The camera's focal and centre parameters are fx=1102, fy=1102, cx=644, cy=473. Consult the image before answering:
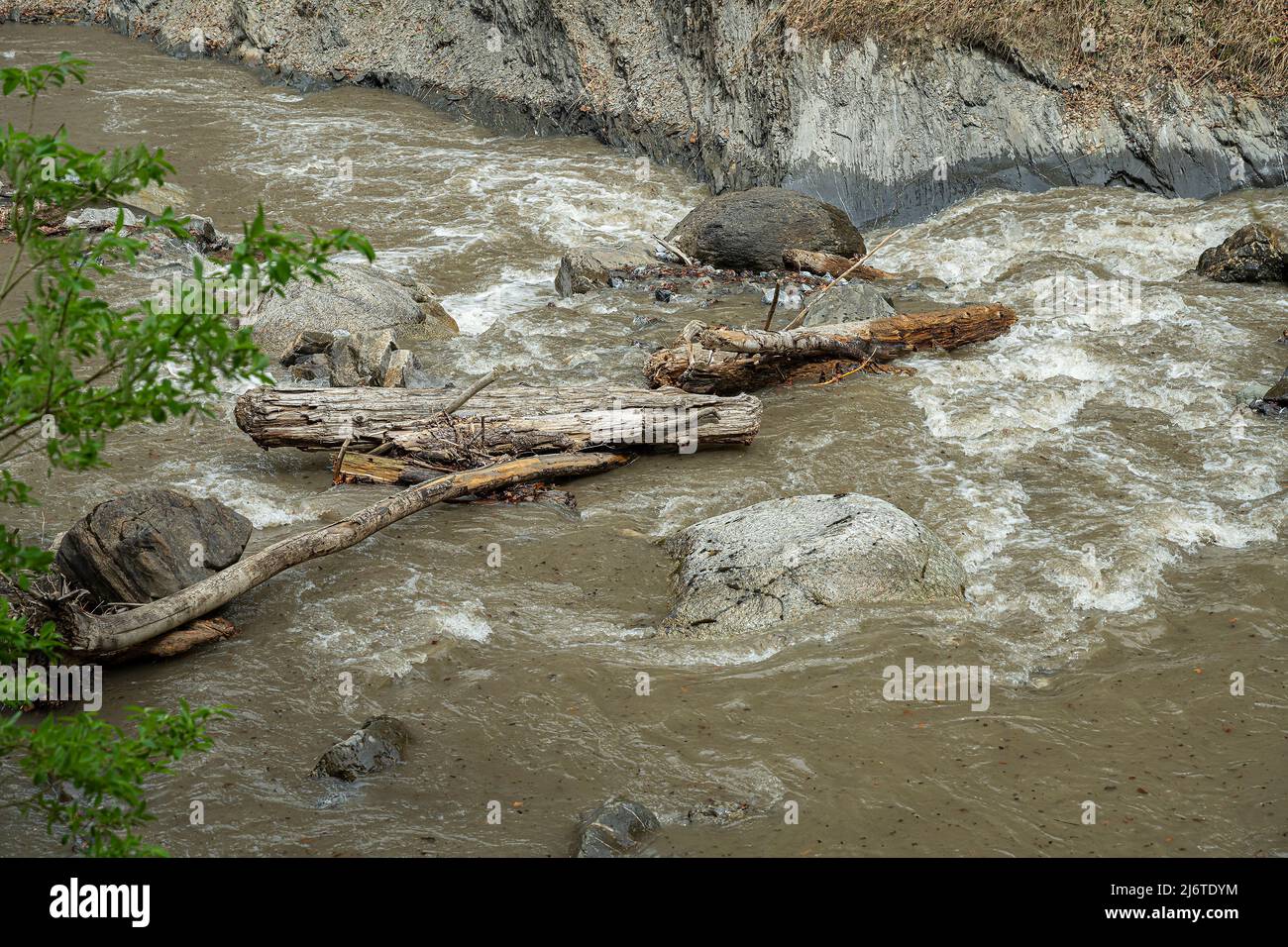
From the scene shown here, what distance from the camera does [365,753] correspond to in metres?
5.28

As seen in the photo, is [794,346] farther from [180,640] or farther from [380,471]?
[180,640]

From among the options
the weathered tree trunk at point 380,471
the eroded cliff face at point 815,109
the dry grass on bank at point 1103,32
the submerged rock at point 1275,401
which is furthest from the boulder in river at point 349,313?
the dry grass on bank at point 1103,32

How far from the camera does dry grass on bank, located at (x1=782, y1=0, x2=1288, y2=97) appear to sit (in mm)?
14477

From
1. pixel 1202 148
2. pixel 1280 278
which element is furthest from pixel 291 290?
pixel 1202 148

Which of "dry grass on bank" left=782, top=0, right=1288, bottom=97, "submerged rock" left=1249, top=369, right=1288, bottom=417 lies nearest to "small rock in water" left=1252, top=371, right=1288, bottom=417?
"submerged rock" left=1249, top=369, right=1288, bottom=417

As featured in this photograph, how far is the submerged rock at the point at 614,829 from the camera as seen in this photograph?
4.69m

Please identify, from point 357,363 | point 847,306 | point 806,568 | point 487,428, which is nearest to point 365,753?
point 806,568

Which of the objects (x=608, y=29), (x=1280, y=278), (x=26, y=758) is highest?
(x=608, y=29)

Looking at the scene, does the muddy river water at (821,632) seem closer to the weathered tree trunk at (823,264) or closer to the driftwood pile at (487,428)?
the driftwood pile at (487,428)

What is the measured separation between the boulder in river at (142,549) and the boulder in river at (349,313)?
160 inches

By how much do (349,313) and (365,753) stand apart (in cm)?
666
